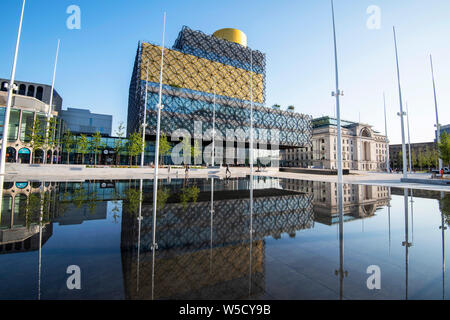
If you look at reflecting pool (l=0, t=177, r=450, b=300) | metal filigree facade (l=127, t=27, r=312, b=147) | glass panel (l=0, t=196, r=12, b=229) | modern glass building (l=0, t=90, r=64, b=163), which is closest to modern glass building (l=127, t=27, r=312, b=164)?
metal filigree facade (l=127, t=27, r=312, b=147)

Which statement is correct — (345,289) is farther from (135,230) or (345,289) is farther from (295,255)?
(135,230)

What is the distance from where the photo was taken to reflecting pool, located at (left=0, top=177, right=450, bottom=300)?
233 centimetres

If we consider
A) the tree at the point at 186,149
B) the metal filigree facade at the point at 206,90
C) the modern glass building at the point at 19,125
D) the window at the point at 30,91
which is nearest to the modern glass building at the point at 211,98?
the metal filigree facade at the point at 206,90

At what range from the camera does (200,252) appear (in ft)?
11.3

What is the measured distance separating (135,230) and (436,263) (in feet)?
18.8

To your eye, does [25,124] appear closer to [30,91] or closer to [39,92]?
[39,92]

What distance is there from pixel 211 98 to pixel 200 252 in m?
49.3

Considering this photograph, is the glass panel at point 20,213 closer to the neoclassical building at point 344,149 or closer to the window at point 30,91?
the window at point 30,91

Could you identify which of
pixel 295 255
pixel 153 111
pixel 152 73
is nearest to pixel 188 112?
pixel 153 111

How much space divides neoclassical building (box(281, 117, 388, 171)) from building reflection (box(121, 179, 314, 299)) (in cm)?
8525

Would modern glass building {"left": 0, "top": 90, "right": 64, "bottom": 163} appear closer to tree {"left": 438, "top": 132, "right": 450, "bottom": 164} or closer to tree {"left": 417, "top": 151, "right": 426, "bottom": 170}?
tree {"left": 438, "top": 132, "right": 450, "bottom": 164}

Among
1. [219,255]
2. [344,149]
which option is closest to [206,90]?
[219,255]

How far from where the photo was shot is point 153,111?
41.2 meters

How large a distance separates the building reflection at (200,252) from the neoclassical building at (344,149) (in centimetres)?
8525
